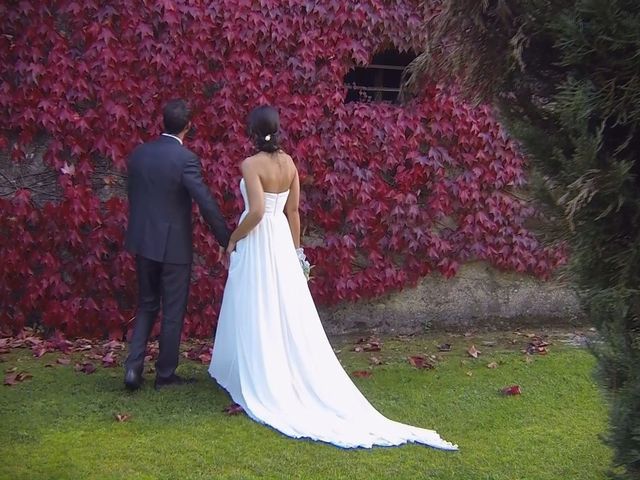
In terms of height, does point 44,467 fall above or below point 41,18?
below

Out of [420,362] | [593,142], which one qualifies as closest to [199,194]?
[420,362]

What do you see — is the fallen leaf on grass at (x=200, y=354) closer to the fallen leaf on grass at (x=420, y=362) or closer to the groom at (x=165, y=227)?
the groom at (x=165, y=227)

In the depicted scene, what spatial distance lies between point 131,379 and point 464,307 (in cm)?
354

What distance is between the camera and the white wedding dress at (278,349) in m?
4.85

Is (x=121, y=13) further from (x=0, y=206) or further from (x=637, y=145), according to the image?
(x=637, y=145)

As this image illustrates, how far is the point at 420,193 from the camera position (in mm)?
7332

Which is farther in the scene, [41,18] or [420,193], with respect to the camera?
→ [420,193]

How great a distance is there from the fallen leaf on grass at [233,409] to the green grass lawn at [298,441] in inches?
2.3

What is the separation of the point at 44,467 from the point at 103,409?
933 mm

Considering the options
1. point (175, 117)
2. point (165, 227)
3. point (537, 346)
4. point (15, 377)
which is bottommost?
point (15, 377)

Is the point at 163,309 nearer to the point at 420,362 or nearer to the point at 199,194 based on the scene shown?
the point at 199,194

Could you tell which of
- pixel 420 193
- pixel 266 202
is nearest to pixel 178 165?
pixel 266 202

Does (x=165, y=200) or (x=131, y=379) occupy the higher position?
(x=165, y=200)

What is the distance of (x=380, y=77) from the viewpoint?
751cm
